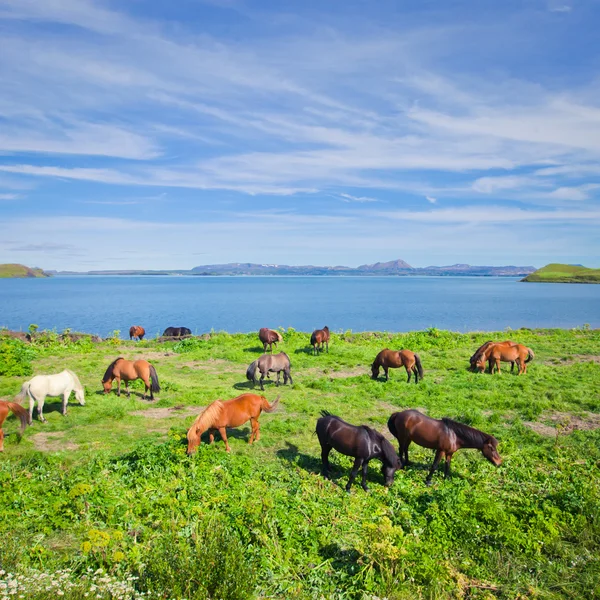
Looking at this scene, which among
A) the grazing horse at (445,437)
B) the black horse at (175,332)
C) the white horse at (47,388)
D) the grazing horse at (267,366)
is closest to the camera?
the grazing horse at (445,437)

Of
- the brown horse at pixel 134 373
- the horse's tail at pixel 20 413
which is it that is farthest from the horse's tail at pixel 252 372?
the horse's tail at pixel 20 413

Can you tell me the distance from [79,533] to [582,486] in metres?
10.1

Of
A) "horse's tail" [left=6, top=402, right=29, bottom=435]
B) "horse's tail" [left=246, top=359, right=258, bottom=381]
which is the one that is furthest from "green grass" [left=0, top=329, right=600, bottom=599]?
"horse's tail" [left=246, top=359, right=258, bottom=381]

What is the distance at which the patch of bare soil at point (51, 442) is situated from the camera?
1188 centimetres

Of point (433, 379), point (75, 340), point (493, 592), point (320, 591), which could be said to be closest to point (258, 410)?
point (320, 591)

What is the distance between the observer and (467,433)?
10.5 m

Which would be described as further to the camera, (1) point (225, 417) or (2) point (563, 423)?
(2) point (563, 423)

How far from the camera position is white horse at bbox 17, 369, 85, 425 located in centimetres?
1356

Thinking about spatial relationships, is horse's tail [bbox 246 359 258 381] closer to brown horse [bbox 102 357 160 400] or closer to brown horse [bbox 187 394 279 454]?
brown horse [bbox 102 357 160 400]

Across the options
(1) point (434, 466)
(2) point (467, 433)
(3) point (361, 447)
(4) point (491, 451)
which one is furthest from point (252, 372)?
(4) point (491, 451)

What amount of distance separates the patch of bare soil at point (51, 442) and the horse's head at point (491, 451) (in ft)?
35.3

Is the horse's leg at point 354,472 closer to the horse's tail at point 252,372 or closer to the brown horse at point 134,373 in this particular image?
the horse's tail at point 252,372

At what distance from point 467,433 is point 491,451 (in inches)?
26.5

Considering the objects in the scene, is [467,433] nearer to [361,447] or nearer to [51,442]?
[361,447]
